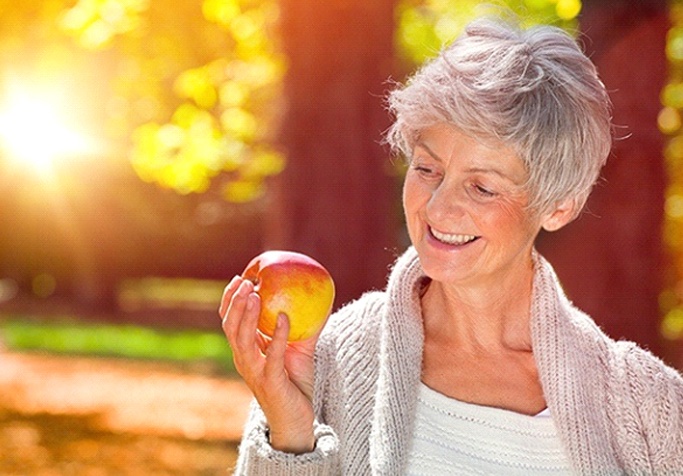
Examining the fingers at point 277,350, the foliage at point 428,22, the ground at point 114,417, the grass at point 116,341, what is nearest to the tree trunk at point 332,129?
the ground at point 114,417

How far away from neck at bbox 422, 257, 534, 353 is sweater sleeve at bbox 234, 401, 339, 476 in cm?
38

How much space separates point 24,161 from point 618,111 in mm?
10292

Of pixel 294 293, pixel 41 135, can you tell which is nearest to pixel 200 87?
pixel 41 135

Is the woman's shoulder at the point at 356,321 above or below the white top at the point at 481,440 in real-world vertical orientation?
above

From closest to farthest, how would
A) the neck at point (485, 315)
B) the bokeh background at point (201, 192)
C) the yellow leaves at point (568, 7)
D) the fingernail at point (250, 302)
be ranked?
the fingernail at point (250, 302) → the neck at point (485, 315) → the bokeh background at point (201, 192) → the yellow leaves at point (568, 7)

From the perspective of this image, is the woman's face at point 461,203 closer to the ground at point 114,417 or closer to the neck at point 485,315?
the neck at point 485,315

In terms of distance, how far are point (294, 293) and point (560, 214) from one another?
630mm

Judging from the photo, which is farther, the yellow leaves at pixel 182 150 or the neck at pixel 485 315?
the yellow leaves at pixel 182 150

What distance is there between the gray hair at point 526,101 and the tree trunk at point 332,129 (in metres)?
4.46

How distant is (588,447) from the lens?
260 centimetres

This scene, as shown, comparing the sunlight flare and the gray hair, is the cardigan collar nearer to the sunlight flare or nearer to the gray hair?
the gray hair

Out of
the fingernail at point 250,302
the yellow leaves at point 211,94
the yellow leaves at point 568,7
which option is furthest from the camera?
the yellow leaves at point 211,94

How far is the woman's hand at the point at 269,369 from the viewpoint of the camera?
2.39 meters

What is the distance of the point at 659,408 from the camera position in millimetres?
2605
